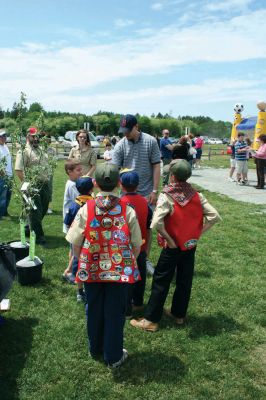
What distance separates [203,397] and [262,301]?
1991 mm

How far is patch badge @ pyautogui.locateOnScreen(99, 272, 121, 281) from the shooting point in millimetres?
3068

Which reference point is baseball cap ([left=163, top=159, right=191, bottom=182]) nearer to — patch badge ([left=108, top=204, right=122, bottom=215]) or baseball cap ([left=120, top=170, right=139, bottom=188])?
baseball cap ([left=120, top=170, right=139, bottom=188])

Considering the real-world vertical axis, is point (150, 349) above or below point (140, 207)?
below

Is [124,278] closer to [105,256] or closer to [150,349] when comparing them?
[105,256]

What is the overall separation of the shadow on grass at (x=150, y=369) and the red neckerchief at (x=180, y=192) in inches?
56.4

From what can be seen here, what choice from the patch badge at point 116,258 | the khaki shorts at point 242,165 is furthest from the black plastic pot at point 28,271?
the khaki shorts at point 242,165

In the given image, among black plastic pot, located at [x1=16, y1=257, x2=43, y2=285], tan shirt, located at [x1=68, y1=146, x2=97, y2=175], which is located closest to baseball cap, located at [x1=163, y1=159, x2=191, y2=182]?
black plastic pot, located at [x1=16, y1=257, x2=43, y2=285]

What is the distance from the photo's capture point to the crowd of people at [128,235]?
121 inches

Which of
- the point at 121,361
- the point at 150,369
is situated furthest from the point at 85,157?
Answer: the point at 150,369

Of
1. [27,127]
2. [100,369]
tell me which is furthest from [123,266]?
[27,127]

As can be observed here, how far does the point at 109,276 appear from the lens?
3.07 metres

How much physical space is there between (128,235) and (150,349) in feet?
4.08

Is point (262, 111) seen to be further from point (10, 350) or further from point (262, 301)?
point (10, 350)

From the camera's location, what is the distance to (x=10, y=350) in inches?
137
